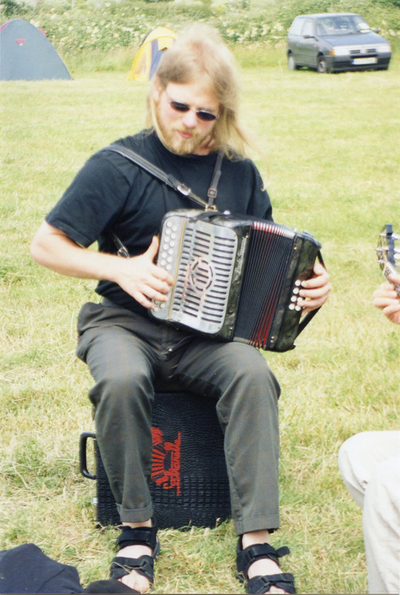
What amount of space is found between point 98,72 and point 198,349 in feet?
54.7

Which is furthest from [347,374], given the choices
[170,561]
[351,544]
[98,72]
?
[98,72]

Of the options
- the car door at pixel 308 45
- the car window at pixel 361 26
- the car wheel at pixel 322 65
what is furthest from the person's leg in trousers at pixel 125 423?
the car wheel at pixel 322 65

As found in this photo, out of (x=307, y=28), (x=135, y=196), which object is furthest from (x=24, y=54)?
(x=135, y=196)

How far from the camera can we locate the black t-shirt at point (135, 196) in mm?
2568

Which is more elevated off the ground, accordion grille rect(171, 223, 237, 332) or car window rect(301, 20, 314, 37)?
accordion grille rect(171, 223, 237, 332)

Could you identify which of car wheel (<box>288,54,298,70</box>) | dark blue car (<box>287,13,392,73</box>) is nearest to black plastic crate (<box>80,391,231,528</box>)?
dark blue car (<box>287,13,392,73</box>)

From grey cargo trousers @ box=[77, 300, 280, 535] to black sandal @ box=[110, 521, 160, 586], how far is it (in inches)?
2.8

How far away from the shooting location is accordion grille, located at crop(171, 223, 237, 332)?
2.53m

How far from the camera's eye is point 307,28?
15758 millimetres

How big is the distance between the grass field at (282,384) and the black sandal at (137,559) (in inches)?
2.4

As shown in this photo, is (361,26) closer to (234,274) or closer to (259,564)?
(234,274)

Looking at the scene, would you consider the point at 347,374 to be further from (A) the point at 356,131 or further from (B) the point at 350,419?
(A) the point at 356,131

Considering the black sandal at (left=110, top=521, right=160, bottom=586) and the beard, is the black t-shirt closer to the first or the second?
the beard

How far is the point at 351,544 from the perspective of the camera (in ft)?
8.62
